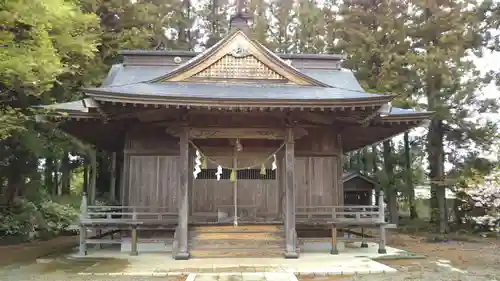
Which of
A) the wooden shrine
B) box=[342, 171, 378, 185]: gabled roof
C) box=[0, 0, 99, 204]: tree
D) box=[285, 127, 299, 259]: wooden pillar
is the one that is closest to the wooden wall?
the wooden shrine

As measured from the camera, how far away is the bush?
15496mm

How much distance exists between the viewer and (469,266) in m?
10.1

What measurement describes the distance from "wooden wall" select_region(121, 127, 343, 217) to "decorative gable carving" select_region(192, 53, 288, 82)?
2207 millimetres

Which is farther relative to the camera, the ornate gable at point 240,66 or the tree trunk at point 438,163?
the tree trunk at point 438,163

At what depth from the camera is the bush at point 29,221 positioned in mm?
15496

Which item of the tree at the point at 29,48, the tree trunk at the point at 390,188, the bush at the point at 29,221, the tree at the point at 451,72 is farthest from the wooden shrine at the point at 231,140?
the tree trunk at the point at 390,188

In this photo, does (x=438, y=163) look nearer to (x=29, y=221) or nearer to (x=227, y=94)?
(x=227, y=94)

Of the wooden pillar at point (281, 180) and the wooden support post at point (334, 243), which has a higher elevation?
the wooden pillar at point (281, 180)

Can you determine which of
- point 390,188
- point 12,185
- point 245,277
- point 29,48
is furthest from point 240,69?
point 390,188

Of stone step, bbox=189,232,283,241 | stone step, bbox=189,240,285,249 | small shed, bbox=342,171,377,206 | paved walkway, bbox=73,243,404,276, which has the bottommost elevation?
paved walkway, bbox=73,243,404,276

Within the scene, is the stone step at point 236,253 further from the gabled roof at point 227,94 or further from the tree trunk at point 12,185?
the tree trunk at point 12,185

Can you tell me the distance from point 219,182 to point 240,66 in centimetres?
351

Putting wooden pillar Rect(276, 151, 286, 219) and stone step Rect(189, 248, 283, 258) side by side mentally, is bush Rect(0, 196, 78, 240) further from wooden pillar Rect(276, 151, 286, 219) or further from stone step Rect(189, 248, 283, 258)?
wooden pillar Rect(276, 151, 286, 219)

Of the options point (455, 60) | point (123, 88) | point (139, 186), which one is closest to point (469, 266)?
point (139, 186)
